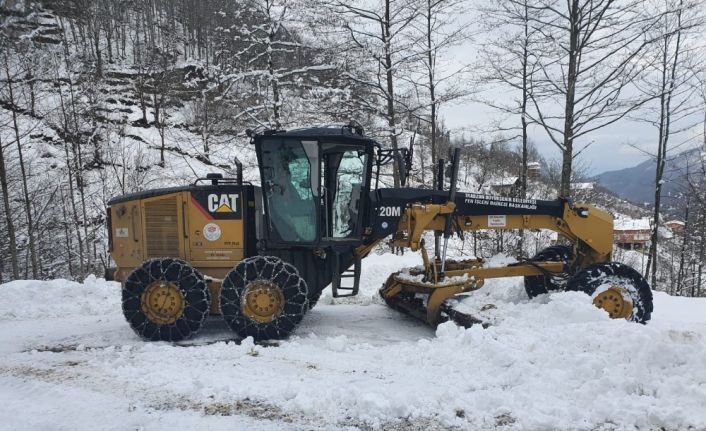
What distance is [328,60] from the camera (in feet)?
51.6

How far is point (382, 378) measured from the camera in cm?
452

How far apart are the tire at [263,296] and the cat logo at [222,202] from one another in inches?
33.6

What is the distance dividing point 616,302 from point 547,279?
4.01 ft

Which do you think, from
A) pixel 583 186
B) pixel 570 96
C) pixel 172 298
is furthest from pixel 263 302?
pixel 583 186

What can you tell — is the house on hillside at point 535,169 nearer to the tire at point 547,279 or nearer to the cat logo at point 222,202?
the tire at point 547,279

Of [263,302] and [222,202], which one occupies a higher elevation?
[222,202]

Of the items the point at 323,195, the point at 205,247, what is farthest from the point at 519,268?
the point at 205,247

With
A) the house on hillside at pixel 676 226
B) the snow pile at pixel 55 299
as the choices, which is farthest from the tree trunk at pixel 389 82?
the house on hillside at pixel 676 226

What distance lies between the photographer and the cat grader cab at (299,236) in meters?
6.09

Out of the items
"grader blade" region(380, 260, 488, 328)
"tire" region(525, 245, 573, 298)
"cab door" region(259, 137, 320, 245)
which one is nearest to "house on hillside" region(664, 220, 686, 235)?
"tire" region(525, 245, 573, 298)

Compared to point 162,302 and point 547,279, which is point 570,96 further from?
point 162,302

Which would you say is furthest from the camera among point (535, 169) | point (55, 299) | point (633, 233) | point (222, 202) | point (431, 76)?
point (535, 169)

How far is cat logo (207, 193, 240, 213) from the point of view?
6469 mm

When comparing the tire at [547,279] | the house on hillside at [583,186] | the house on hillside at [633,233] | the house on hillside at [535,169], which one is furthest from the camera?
the house on hillside at [535,169]
